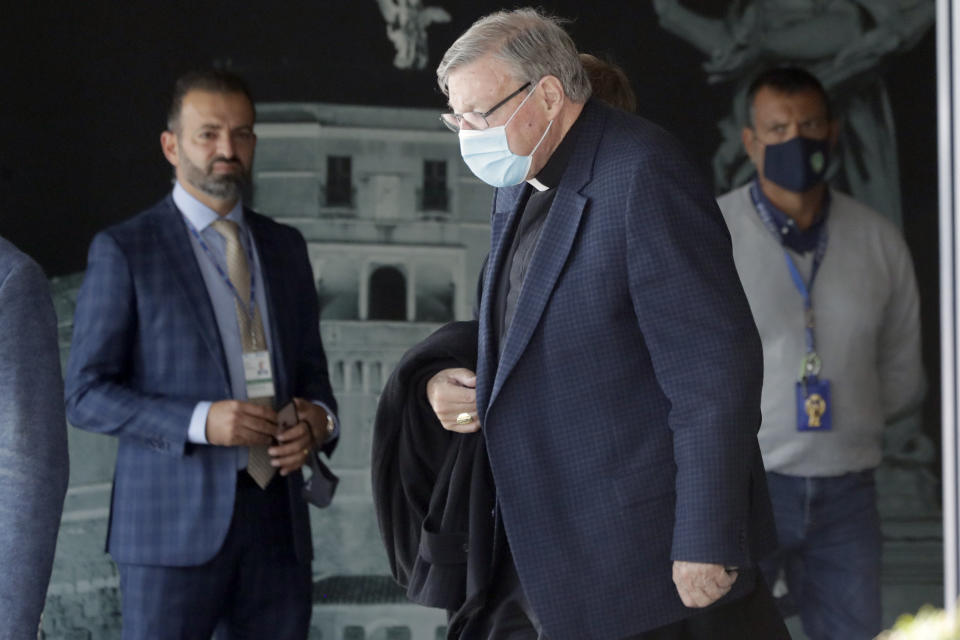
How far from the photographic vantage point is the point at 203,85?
3834mm

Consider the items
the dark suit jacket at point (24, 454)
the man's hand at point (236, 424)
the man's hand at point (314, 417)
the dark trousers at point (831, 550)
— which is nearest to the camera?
the dark suit jacket at point (24, 454)

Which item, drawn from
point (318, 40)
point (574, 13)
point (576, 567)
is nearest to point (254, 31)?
point (318, 40)

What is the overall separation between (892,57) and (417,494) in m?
3.01

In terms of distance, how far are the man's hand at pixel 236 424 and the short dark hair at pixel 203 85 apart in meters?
0.90

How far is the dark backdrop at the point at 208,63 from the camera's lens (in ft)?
15.0

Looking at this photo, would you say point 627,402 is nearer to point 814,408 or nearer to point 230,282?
point 230,282

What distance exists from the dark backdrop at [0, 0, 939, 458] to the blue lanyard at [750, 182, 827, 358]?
0.59 meters

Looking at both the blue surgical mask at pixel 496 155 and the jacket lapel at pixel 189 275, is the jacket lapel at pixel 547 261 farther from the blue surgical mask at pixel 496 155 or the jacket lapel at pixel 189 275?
the jacket lapel at pixel 189 275

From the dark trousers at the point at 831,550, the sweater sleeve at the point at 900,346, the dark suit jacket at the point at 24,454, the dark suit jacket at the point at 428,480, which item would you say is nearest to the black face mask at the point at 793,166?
the sweater sleeve at the point at 900,346

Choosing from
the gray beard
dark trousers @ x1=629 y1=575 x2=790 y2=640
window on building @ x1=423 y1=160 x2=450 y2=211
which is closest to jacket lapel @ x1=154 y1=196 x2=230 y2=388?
the gray beard

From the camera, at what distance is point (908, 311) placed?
4.29 metres

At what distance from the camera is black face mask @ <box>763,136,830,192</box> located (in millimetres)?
4270

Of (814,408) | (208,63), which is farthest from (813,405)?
(208,63)

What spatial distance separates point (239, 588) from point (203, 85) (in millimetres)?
1422
